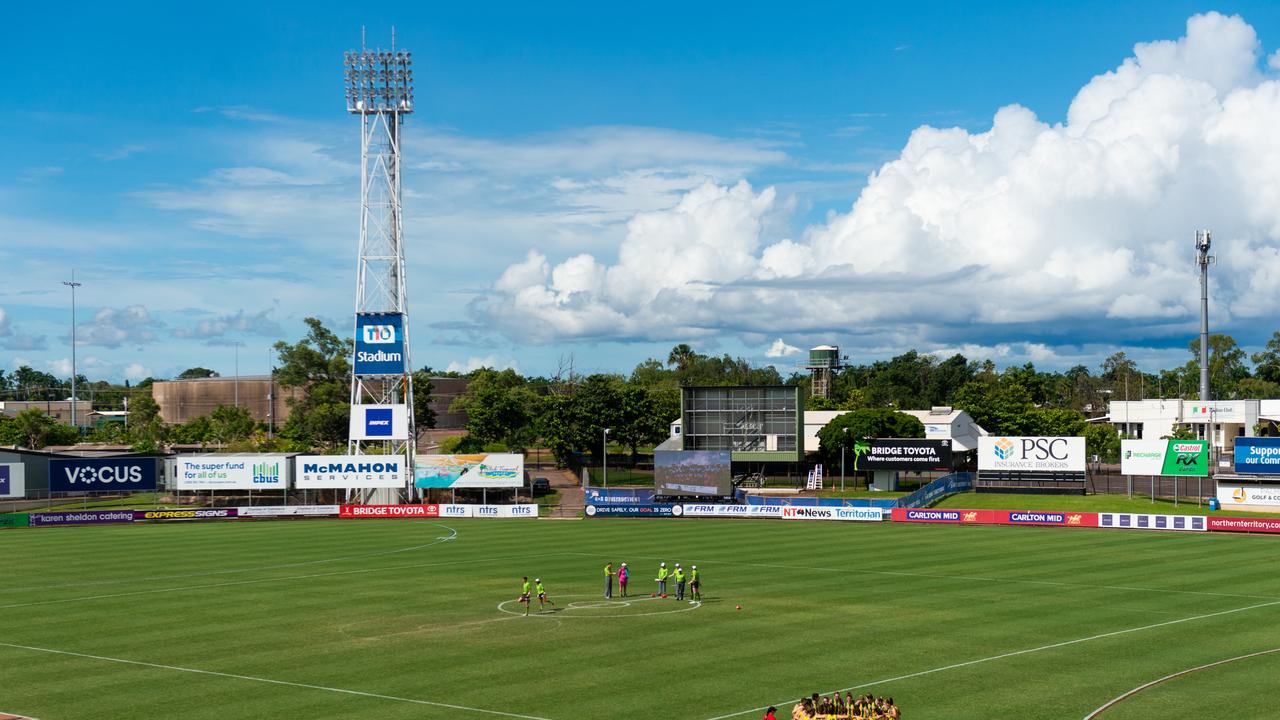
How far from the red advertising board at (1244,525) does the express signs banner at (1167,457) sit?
15.9 metres

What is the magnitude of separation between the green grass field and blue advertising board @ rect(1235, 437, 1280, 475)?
2344 centimetres

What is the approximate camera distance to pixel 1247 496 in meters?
90.9

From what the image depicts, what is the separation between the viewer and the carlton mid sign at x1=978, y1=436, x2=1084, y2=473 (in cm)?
10581

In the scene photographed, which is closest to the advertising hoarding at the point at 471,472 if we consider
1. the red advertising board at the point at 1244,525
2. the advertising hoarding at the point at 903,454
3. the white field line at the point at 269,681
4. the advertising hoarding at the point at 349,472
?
the advertising hoarding at the point at 349,472

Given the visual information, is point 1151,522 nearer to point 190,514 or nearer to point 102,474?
point 190,514

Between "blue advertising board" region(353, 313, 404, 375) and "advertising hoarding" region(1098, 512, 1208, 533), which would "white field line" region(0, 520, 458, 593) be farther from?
"advertising hoarding" region(1098, 512, 1208, 533)

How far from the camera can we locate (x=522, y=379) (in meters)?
197

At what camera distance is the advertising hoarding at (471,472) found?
104m

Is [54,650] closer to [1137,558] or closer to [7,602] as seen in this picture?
[7,602]

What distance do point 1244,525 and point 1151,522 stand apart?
5.60 metres

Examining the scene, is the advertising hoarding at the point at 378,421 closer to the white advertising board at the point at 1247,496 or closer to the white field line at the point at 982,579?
the white field line at the point at 982,579

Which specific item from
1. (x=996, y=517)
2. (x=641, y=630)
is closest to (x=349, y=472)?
(x=996, y=517)

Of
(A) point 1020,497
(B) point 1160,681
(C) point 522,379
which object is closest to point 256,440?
(C) point 522,379

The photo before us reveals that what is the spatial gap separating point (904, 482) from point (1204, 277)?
154ft
